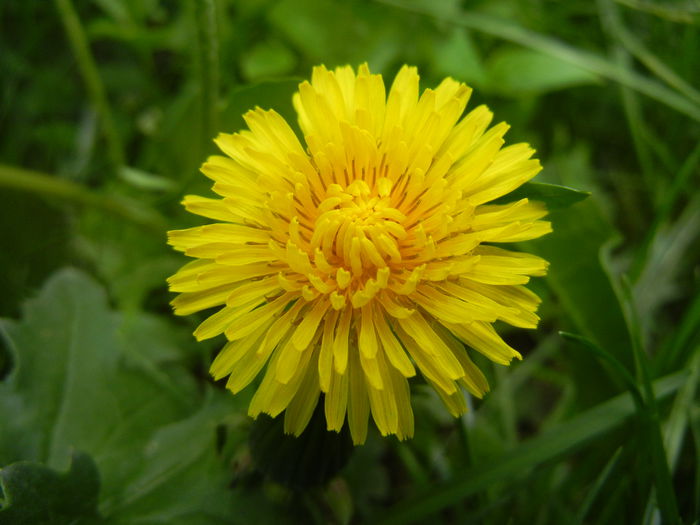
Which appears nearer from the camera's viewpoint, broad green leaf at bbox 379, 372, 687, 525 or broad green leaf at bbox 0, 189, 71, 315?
broad green leaf at bbox 379, 372, 687, 525

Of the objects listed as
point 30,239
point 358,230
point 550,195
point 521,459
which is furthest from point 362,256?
point 30,239

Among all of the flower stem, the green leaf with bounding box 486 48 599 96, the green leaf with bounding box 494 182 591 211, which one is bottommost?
the green leaf with bounding box 494 182 591 211

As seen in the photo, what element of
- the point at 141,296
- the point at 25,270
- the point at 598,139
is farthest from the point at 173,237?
the point at 598,139

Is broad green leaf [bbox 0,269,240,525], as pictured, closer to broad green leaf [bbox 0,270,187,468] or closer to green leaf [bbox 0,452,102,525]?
broad green leaf [bbox 0,270,187,468]

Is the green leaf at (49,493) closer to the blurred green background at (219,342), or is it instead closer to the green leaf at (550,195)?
the blurred green background at (219,342)

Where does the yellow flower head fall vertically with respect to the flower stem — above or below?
below

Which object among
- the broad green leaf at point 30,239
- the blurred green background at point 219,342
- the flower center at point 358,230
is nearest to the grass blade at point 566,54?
the blurred green background at point 219,342

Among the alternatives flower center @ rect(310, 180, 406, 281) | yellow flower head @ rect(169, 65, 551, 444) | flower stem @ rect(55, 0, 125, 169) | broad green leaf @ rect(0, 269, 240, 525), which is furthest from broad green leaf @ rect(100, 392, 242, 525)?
flower stem @ rect(55, 0, 125, 169)

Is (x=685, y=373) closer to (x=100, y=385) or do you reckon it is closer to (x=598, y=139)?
(x=598, y=139)
